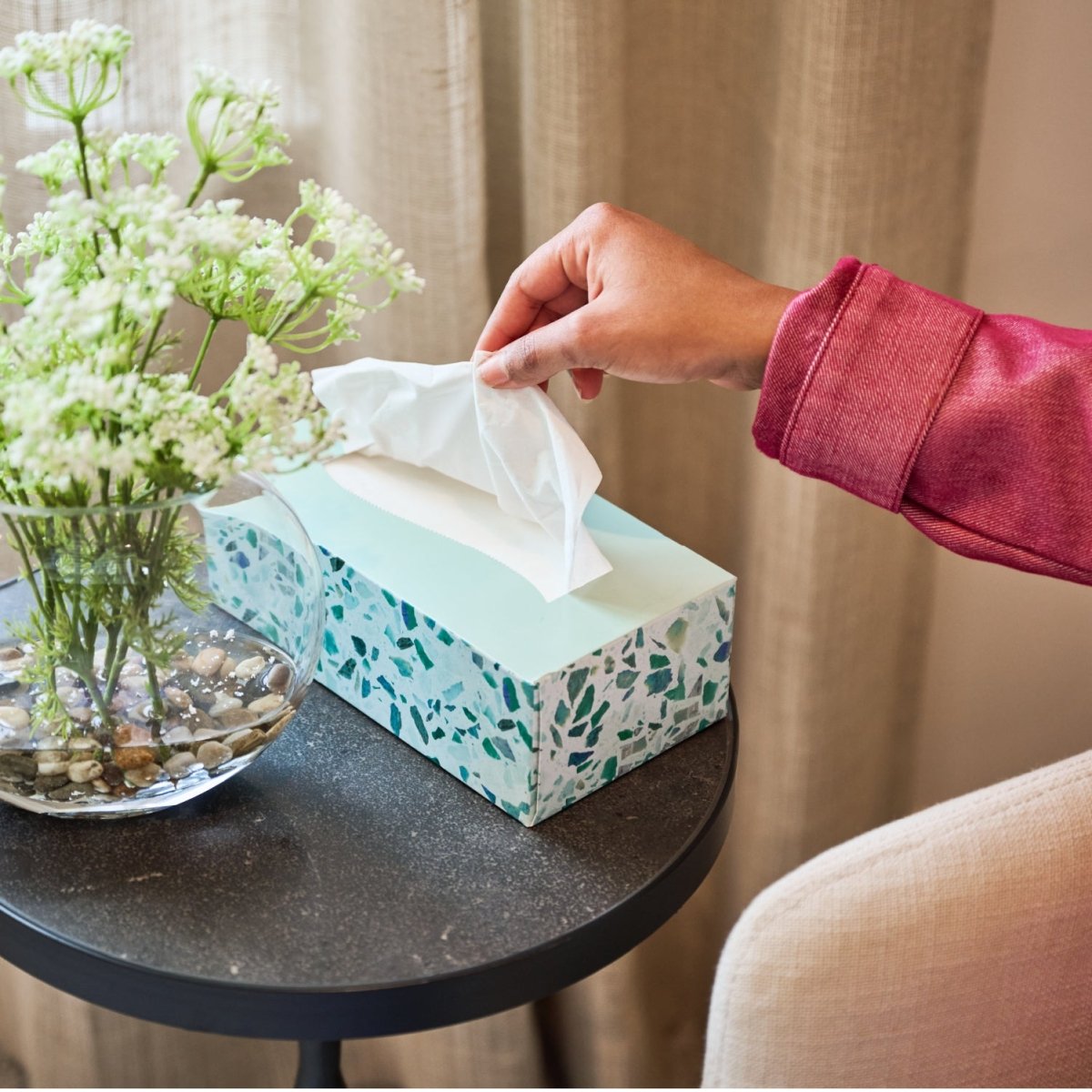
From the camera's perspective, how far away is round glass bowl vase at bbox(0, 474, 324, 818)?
0.66m

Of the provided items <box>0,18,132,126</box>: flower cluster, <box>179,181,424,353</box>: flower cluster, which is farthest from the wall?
<box>0,18,132,126</box>: flower cluster

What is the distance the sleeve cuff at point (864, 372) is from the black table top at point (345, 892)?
21 centimetres

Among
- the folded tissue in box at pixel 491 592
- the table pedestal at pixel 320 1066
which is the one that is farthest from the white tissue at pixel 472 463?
the table pedestal at pixel 320 1066

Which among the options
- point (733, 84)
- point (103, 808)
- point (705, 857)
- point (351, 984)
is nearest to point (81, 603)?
point (103, 808)

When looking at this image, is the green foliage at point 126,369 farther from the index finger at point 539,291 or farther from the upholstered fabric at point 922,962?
the upholstered fabric at point 922,962

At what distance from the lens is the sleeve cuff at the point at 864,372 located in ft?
2.43

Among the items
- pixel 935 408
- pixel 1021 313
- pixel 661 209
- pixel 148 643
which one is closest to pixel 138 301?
pixel 148 643

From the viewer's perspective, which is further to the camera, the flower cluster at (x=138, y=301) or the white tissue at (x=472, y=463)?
the white tissue at (x=472, y=463)

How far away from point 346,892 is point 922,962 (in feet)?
0.99

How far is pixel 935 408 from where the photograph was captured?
2.41 ft

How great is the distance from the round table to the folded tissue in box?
30mm

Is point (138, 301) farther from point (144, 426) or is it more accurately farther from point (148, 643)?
point (148, 643)

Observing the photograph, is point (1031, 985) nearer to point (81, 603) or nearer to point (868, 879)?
point (868, 879)

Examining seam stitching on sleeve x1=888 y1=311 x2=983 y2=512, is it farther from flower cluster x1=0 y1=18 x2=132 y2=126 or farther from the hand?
flower cluster x1=0 y1=18 x2=132 y2=126
